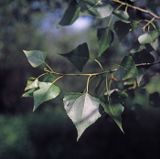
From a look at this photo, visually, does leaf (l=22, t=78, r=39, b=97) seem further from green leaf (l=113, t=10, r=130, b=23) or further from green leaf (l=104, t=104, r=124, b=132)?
green leaf (l=113, t=10, r=130, b=23)

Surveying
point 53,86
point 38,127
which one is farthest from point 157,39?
point 38,127

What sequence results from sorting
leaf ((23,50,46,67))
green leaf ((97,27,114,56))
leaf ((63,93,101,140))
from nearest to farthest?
leaf ((63,93,101,140)) < leaf ((23,50,46,67)) < green leaf ((97,27,114,56))

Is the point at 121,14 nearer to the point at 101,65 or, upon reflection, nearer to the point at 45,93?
the point at 101,65

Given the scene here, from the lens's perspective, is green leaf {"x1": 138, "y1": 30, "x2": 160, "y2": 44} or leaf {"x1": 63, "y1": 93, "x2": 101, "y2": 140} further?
green leaf {"x1": 138, "y1": 30, "x2": 160, "y2": 44}

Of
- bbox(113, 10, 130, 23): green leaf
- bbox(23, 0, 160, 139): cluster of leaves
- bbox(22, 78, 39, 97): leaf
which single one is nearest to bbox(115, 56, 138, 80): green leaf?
bbox(23, 0, 160, 139): cluster of leaves

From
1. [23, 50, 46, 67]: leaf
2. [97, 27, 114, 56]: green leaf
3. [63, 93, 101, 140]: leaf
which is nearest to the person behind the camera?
[63, 93, 101, 140]: leaf

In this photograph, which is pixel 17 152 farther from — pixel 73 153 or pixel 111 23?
pixel 111 23

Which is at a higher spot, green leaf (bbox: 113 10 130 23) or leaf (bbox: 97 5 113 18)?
leaf (bbox: 97 5 113 18)
